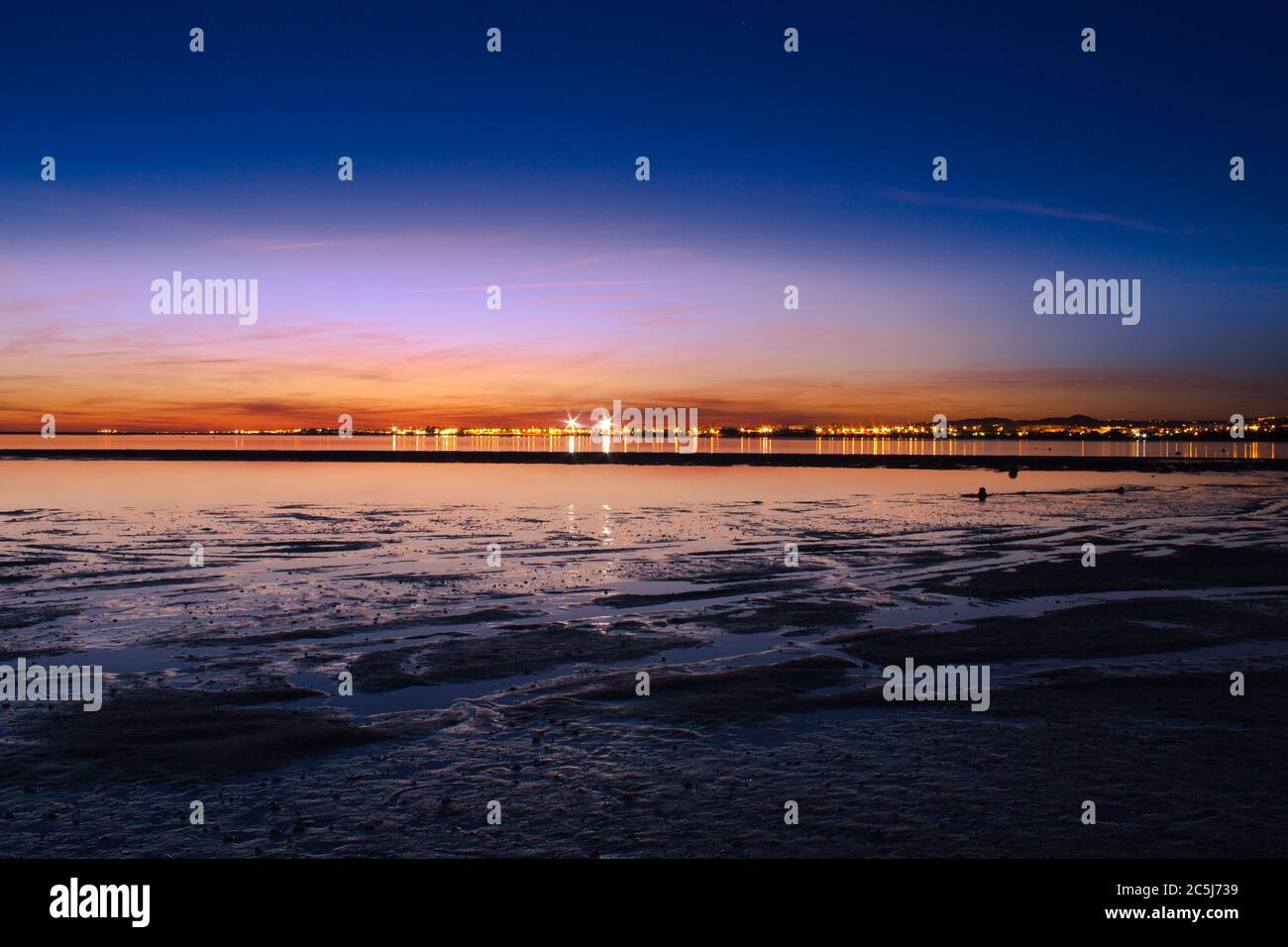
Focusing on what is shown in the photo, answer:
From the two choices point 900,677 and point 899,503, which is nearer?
point 900,677

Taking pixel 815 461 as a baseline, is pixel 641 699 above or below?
below

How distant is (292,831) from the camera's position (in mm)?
7871

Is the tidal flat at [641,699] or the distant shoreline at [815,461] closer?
the tidal flat at [641,699]

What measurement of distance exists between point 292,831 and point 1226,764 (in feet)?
29.9

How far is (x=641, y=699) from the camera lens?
1201 cm

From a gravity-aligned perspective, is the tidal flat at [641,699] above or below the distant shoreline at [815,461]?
below

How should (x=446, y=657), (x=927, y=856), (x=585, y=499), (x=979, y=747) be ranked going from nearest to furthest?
1. (x=927, y=856)
2. (x=979, y=747)
3. (x=446, y=657)
4. (x=585, y=499)

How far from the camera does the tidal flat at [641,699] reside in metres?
8.01

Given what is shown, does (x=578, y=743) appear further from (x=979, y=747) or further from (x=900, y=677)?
(x=900, y=677)

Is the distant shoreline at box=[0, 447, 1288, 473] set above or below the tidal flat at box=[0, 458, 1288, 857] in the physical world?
above

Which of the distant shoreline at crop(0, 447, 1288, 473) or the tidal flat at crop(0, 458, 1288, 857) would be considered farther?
the distant shoreline at crop(0, 447, 1288, 473)

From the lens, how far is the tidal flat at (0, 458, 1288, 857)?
315 inches
